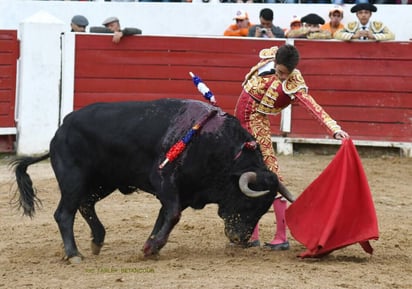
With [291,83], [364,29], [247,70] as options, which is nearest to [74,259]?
[291,83]

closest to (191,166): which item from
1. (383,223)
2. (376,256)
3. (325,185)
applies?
(325,185)

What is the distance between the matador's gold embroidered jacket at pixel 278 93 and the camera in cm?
577

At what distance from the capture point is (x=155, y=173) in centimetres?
570

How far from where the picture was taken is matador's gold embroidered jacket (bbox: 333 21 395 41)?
10.3 metres

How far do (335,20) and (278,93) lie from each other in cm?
507

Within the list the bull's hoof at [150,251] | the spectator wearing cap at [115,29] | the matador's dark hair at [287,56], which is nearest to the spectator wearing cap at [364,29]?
the spectator wearing cap at [115,29]

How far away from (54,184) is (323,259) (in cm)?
366

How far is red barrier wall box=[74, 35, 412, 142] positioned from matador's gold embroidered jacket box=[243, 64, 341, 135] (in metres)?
4.45

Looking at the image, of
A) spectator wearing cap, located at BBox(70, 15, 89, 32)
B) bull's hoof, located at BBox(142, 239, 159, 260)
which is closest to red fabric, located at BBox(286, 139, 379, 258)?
bull's hoof, located at BBox(142, 239, 159, 260)

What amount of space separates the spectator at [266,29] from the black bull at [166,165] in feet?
15.9

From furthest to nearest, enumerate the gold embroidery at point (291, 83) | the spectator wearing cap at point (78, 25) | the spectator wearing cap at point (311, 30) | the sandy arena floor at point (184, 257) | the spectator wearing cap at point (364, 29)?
the spectator wearing cap at point (78, 25) → the spectator wearing cap at point (311, 30) → the spectator wearing cap at point (364, 29) → the gold embroidery at point (291, 83) → the sandy arena floor at point (184, 257)

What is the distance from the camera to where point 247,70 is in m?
10.5

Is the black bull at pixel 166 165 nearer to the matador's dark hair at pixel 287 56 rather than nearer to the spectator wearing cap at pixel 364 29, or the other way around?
the matador's dark hair at pixel 287 56

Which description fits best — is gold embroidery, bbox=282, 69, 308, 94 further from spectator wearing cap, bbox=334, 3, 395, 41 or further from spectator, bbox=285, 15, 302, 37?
spectator, bbox=285, 15, 302, 37
